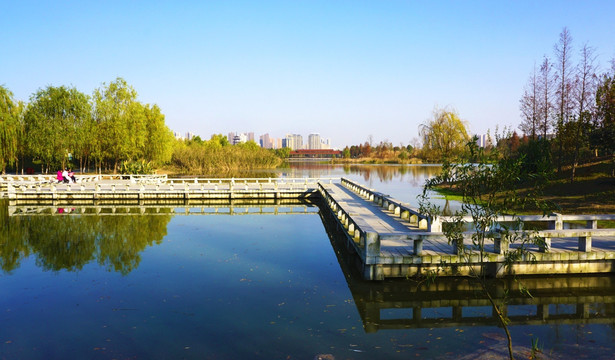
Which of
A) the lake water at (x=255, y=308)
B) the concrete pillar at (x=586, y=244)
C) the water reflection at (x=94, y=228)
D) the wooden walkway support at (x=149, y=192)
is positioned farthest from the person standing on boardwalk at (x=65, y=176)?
the concrete pillar at (x=586, y=244)

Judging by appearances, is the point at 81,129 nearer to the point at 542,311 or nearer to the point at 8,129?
A: the point at 8,129

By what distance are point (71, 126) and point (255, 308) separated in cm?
4411

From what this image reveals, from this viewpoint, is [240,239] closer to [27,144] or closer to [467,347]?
[467,347]

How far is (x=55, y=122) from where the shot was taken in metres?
44.4

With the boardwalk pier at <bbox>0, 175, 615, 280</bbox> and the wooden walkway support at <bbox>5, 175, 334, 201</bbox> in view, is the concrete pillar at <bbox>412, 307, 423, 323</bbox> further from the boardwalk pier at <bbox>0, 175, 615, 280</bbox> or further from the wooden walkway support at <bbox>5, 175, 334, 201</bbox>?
the wooden walkway support at <bbox>5, 175, 334, 201</bbox>

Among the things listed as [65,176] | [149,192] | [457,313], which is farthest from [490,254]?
[65,176]

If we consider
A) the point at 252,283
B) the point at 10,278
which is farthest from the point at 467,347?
the point at 10,278

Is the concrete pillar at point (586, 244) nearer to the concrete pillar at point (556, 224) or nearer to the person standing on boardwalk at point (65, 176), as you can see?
the concrete pillar at point (556, 224)

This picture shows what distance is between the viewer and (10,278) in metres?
11.9

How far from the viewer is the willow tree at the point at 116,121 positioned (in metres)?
46.3

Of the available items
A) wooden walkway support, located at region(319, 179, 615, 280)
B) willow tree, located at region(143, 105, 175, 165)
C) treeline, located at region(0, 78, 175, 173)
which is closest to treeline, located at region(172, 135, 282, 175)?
willow tree, located at region(143, 105, 175, 165)

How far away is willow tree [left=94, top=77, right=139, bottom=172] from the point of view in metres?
46.3

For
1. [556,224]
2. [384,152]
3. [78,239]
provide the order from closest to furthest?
[556,224] < [78,239] < [384,152]

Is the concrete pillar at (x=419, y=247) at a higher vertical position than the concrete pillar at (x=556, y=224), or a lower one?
lower
